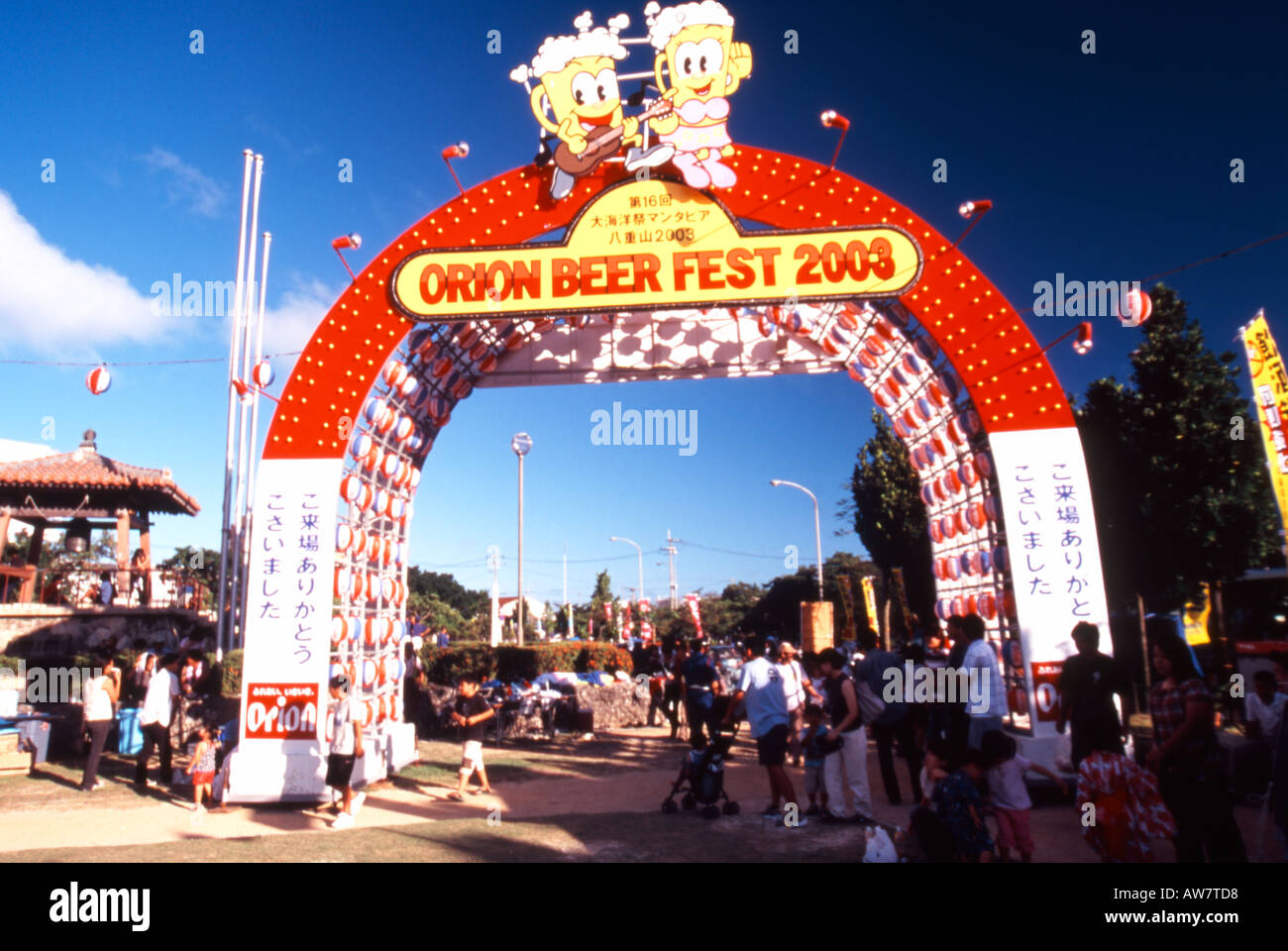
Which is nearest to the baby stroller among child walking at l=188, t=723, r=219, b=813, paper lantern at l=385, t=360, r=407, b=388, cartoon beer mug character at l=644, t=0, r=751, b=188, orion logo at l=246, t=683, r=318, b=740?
orion logo at l=246, t=683, r=318, b=740

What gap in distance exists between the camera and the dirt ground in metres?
6.78

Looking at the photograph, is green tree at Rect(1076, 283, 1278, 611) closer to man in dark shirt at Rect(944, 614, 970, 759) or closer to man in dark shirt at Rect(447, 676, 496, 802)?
man in dark shirt at Rect(944, 614, 970, 759)

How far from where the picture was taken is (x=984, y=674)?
A: 7.15 m

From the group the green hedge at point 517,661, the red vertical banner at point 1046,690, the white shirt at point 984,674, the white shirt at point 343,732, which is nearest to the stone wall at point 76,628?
the green hedge at point 517,661

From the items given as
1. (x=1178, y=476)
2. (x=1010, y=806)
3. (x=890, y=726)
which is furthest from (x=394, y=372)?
Result: (x=1178, y=476)

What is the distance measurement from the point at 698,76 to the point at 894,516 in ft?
66.0

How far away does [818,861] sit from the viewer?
6.32 meters

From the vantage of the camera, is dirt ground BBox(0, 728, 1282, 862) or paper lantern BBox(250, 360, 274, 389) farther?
paper lantern BBox(250, 360, 274, 389)

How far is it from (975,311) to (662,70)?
198 inches

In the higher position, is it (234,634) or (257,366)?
(257,366)

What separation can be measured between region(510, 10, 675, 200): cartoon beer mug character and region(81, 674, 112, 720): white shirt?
919cm
